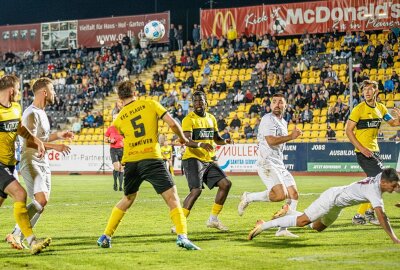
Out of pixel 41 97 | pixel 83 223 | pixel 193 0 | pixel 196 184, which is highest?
pixel 193 0

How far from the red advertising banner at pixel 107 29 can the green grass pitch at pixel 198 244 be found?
120 feet

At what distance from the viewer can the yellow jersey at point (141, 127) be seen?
37.2ft

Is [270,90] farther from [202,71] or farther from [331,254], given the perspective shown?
[331,254]

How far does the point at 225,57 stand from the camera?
47.5 m

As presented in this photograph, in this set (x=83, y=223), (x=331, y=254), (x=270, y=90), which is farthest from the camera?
(x=270, y=90)

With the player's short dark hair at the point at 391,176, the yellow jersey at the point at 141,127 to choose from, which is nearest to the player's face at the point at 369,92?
the player's short dark hair at the point at 391,176

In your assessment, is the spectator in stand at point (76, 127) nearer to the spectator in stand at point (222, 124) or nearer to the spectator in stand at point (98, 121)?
the spectator in stand at point (98, 121)

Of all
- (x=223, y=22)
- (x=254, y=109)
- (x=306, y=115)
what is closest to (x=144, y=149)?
(x=306, y=115)

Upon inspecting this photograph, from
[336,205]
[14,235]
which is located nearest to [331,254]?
[336,205]

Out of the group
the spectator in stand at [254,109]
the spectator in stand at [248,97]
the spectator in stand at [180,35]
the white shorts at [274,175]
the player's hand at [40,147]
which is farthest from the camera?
the spectator in stand at [180,35]

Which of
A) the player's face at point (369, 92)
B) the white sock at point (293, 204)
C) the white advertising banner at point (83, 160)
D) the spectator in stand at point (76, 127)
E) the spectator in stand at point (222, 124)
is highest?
the player's face at point (369, 92)

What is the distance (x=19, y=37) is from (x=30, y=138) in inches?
1942

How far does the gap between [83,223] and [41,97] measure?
4463 mm

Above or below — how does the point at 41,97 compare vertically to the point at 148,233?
above
